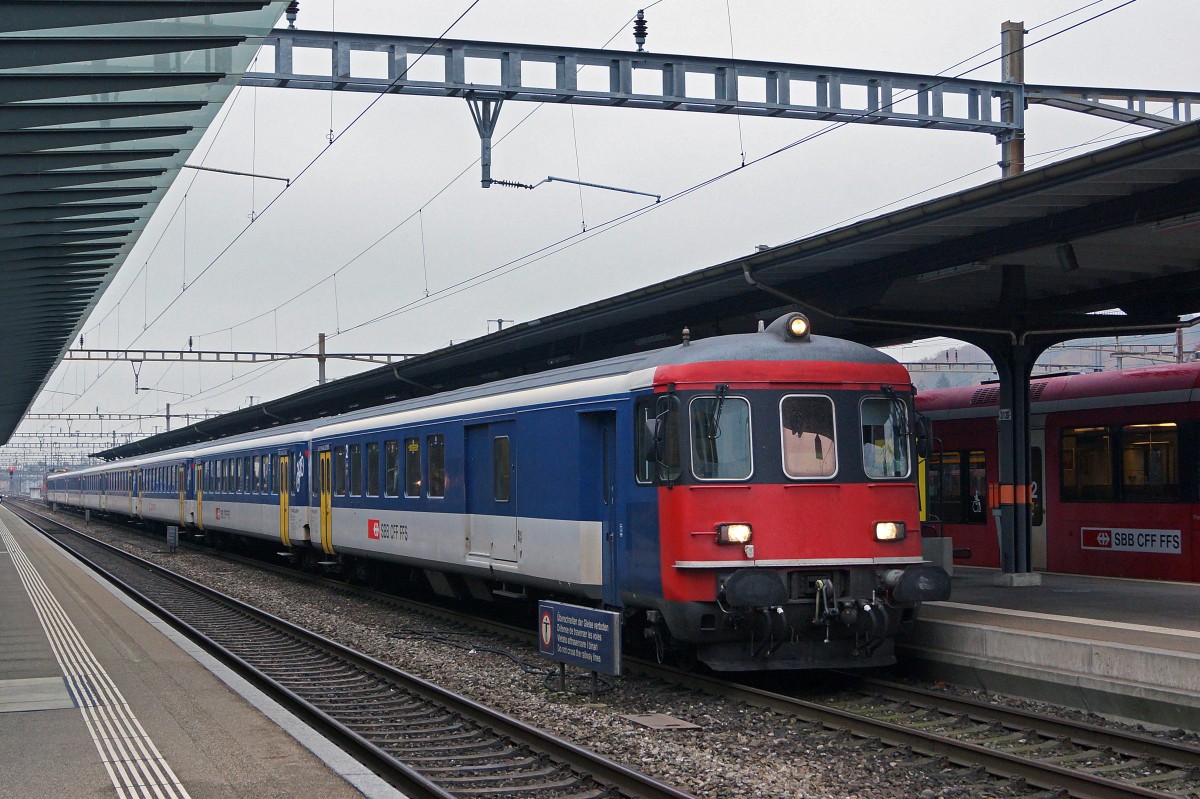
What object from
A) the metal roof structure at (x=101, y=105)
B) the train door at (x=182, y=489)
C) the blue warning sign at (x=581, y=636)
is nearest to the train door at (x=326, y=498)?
the metal roof structure at (x=101, y=105)

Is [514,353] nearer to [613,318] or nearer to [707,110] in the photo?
[613,318]

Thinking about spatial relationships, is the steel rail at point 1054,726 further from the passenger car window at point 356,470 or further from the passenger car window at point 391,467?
the passenger car window at point 356,470

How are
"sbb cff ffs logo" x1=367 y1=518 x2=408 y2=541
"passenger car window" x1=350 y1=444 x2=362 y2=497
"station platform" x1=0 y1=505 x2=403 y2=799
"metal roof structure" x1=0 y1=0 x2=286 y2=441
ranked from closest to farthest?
"station platform" x1=0 y1=505 x2=403 y2=799
"metal roof structure" x1=0 y1=0 x2=286 y2=441
"sbb cff ffs logo" x1=367 y1=518 x2=408 y2=541
"passenger car window" x1=350 y1=444 x2=362 y2=497

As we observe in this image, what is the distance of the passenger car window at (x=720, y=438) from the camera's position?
10398 millimetres

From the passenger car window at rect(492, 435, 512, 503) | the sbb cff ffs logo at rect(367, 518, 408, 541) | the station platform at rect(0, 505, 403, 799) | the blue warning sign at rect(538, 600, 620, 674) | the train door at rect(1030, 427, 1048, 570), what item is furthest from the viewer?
the train door at rect(1030, 427, 1048, 570)

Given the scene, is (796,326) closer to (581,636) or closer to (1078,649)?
(581,636)

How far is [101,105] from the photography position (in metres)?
9.93

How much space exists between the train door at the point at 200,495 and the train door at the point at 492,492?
21491mm

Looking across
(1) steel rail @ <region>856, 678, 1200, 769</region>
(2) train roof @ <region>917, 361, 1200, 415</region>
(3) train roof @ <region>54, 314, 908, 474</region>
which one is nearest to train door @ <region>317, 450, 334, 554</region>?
(3) train roof @ <region>54, 314, 908, 474</region>

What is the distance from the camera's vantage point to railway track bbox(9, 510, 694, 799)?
766cm

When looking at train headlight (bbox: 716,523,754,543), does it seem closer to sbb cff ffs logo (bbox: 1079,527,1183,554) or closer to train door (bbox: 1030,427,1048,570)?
sbb cff ffs logo (bbox: 1079,527,1183,554)

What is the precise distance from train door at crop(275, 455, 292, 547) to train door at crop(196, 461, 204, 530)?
10430mm

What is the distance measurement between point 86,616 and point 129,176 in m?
6.76

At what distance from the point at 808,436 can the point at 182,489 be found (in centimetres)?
3026
